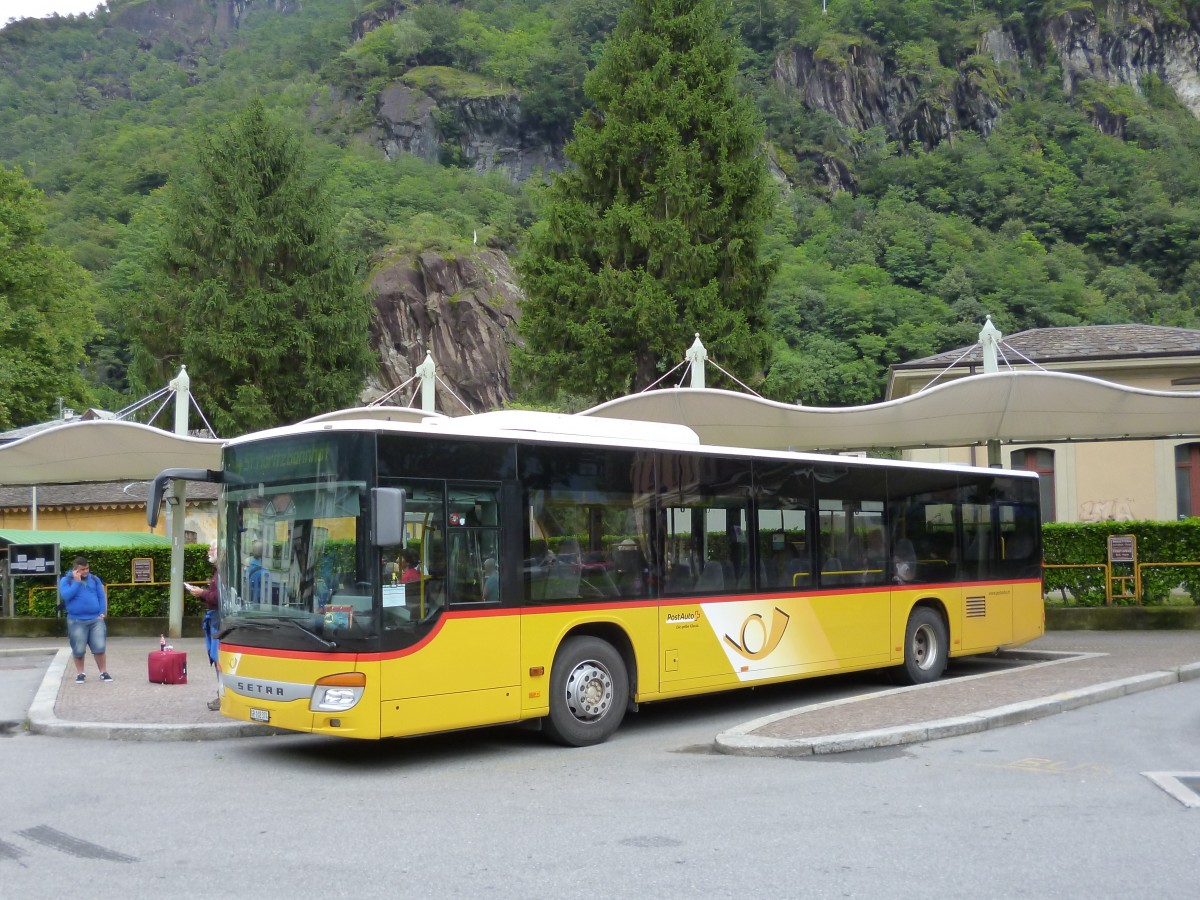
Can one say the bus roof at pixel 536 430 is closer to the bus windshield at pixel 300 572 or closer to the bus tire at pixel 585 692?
the bus windshield at pixel 300 572

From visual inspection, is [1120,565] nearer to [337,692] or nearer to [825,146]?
[337,692]

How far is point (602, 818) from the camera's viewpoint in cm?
760

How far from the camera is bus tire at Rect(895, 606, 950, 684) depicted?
14.7 m

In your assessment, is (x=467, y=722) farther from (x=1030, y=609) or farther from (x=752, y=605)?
(x=1030, y=609)

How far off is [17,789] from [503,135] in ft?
397

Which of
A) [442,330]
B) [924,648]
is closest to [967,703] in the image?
[924,648]

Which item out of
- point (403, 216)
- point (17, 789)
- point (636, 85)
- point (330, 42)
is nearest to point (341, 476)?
point (17, 789)

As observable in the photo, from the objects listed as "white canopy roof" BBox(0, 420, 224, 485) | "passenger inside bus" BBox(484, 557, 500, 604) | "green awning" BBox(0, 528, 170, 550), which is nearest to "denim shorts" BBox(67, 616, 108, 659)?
"white canopy roof" BBox(0, 420, 224, 485)

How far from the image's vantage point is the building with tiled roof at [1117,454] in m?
33.2

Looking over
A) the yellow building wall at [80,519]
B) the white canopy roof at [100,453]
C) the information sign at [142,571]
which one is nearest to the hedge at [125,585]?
the information sign at [142,571]

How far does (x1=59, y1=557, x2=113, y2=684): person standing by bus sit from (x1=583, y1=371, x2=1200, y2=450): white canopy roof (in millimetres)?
8186

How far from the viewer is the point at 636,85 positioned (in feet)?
106

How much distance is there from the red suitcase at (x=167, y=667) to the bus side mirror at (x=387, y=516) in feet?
25.7

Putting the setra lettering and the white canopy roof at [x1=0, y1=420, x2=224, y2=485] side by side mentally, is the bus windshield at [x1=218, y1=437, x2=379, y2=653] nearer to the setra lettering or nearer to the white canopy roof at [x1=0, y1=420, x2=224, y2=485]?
the setra lettering
